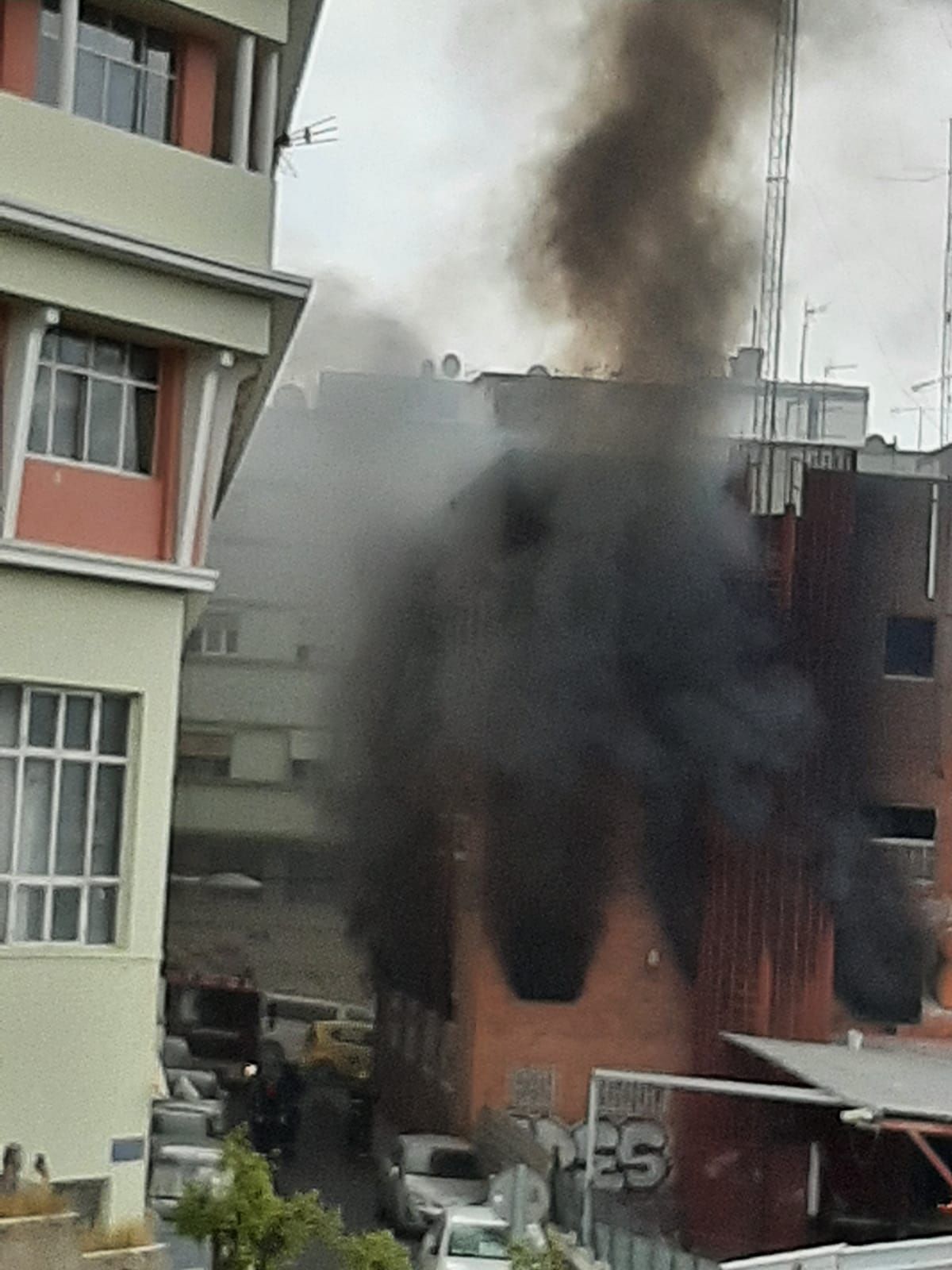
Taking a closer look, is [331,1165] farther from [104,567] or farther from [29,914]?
[104,567]

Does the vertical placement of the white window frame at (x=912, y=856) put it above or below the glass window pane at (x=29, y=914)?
above

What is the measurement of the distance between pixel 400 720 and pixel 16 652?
17142mm

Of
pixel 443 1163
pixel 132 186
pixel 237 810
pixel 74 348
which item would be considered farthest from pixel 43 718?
pixel 237 810

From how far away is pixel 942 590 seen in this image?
2525 cm

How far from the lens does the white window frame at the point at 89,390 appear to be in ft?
36.3

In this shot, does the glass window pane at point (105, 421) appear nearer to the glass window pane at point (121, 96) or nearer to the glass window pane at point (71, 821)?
the glass window pane at point (121, 96)

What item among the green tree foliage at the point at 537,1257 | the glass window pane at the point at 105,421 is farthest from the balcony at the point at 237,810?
the glass window pane at the point at 105,421

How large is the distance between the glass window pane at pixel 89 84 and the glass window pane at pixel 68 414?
1434mm

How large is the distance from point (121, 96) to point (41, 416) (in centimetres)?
188

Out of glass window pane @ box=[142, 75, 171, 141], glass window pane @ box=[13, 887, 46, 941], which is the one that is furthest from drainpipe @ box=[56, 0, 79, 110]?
glass window pane @ box=[13, 887, 46, 941]

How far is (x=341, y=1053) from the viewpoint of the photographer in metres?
29.8

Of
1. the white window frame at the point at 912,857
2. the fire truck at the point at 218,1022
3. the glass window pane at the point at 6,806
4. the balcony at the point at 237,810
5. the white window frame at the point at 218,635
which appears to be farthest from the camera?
the white window frame at the point at 218,635

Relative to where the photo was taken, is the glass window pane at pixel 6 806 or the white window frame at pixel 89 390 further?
the white window frame at pixel 89 390

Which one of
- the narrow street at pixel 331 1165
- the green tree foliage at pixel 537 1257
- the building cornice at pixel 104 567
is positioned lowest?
the narrow street at pixel 331 1165
